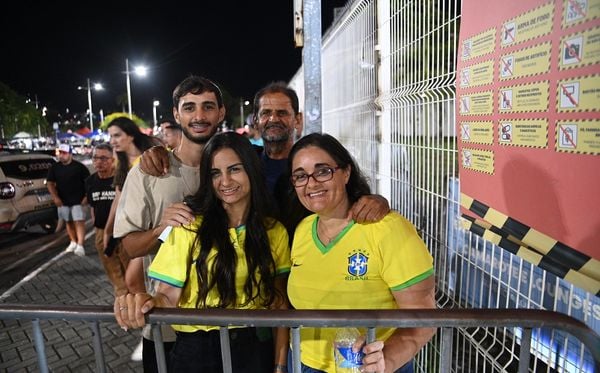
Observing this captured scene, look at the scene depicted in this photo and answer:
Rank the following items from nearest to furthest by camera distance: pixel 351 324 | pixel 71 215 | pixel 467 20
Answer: pixel 351 324 < pixel 467 20 < pixel 71 215

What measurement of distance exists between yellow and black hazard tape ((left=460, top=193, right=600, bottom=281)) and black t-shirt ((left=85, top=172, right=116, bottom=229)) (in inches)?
188

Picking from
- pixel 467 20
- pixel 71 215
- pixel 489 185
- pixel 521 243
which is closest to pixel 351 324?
pixel 521 243

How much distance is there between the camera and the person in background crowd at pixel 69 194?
25.0ft

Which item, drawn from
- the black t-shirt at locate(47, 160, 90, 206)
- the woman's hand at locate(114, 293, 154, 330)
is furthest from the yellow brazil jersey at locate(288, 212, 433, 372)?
the black t-shirt at locate(47, 160, 90, 206)

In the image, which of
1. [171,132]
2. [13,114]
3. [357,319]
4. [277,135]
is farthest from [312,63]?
[13,114]

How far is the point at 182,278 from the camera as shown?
6.70ft

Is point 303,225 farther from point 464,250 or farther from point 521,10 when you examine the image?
point 521,10

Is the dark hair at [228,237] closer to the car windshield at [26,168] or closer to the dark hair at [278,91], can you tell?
the dark hair at [278,91]

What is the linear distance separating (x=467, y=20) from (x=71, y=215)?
24.9 ft

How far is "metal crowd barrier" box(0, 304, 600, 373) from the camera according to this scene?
1456mm

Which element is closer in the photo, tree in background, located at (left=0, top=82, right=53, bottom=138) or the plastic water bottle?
the plastic water bottle

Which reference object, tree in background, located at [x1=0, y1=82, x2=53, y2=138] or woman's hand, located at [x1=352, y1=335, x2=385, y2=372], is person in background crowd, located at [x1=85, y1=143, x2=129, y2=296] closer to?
woman's hand, located at [x1=352, y1=335, x2=385, y2=372]

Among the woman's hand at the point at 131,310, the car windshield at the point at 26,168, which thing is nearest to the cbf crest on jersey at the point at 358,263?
the woman's hand at the point at 131,310

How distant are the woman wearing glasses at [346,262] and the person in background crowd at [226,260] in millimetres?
184
